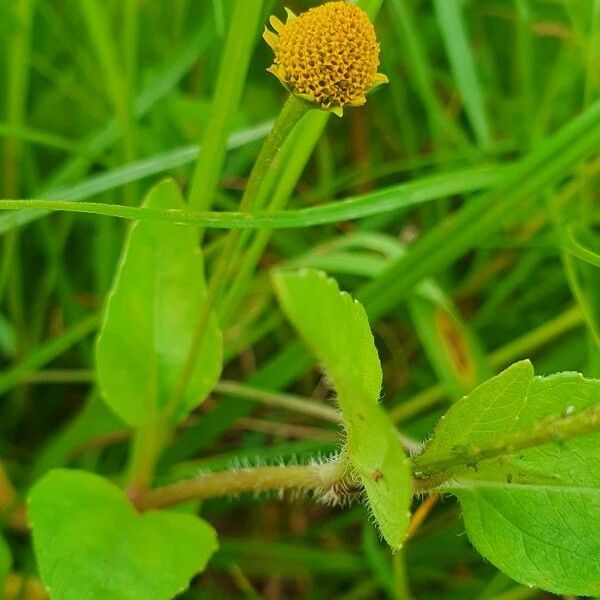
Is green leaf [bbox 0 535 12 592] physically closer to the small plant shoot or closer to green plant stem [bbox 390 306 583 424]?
the small plant shoot

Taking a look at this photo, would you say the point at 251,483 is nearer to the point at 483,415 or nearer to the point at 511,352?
the point at 483,415

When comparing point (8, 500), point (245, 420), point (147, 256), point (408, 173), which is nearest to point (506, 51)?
point (408, 173)

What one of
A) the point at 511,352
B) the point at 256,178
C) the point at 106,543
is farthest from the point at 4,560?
the point at 511,352

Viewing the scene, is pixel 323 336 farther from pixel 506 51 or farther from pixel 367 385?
pixel 506 51

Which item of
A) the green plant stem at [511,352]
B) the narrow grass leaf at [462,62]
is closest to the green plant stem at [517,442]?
the green plant stem at [511,352]

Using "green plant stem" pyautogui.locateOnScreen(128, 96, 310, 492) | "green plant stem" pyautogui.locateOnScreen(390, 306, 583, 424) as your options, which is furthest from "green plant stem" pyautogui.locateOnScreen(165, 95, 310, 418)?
"green plant stem" pyautogui.locateOnScreen(390, 306, 583, 424)

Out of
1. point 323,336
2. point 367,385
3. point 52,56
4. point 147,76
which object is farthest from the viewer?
point 52,56

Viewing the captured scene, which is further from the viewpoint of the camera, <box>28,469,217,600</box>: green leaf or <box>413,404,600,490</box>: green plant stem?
<box>28,469,217,600</box>: green leaf
